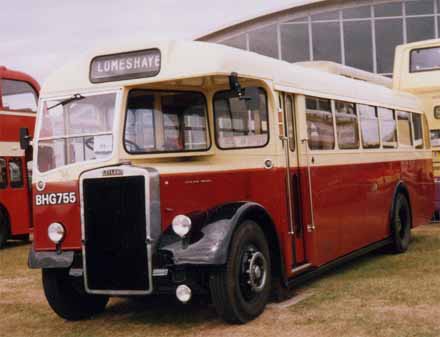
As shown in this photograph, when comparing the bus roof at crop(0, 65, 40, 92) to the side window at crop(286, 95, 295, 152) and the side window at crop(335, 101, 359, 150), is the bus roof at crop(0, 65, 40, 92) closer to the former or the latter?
the side window at crop(335, 101, 359, 150)

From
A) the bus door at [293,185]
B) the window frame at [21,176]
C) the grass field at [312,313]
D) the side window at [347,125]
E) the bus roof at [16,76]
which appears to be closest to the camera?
the grass field at [312,313]

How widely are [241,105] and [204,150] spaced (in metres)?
0.60

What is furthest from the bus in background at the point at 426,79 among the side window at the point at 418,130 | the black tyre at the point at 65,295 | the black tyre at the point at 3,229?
the black tyre at the point at 65,295

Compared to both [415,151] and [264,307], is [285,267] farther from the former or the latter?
[415,151]

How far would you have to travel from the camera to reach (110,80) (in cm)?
741

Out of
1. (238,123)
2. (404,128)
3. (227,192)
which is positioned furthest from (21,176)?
(227,192)

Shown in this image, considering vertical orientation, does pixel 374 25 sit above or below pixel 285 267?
above

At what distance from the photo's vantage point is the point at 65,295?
7.52 meters

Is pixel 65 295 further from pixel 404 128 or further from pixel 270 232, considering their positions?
pixel 404 128

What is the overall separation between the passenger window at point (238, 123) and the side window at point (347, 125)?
6.14 feet

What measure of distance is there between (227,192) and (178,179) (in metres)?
0.63

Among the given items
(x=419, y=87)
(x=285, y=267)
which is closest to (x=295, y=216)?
(x=285, y=267)

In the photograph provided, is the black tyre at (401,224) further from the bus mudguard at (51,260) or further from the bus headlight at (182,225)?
the bus mudguard at (51,260)

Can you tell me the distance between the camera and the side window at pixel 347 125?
948 centimetres
